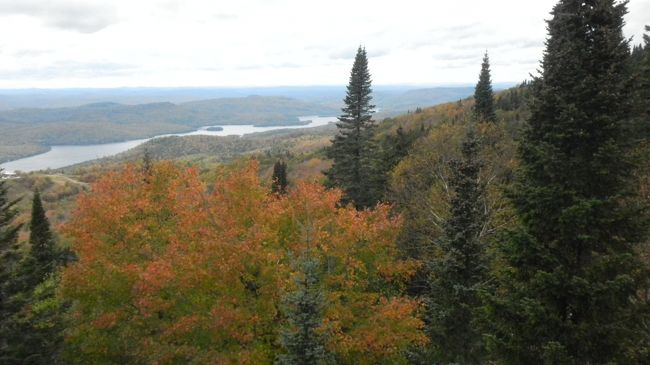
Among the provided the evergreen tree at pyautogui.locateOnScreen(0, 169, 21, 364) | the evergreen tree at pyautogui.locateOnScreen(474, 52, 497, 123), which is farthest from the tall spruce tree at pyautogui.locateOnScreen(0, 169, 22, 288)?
the evergreen tree at pyautogui.locateOnScreen(474, 52, 497, 123)

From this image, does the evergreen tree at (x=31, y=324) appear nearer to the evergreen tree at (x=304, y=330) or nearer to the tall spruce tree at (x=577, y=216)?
the evergreen tree at (x=304, y=330)

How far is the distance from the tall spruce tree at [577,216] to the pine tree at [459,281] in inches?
195

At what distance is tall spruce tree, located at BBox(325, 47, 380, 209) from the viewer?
131ft

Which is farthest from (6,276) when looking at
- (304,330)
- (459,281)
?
(459,281)

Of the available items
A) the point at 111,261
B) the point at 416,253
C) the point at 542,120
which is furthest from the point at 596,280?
the point at 416,253

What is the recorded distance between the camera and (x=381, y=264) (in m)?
19.9

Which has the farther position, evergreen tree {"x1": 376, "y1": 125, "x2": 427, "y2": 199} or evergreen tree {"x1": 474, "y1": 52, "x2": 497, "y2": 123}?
evergreen tree {"x1": 474, "y1": 52, "x2": 497, "y2": 123}

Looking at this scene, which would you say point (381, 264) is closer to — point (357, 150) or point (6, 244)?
point (6, 244)

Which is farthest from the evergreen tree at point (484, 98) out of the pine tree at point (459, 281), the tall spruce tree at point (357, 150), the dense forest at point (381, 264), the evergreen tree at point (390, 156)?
the pine tree at point (459, 281)

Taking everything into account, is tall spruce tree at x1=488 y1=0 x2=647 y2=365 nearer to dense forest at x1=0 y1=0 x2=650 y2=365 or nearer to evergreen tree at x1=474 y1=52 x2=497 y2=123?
dense forest at x1=0 y1=0 x2=650 y2=365

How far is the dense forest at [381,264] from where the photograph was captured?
10.6m

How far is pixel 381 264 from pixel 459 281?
12.9ft

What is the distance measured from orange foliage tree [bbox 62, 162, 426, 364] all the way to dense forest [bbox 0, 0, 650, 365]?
8 cm

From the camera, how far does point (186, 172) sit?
69.6ft
